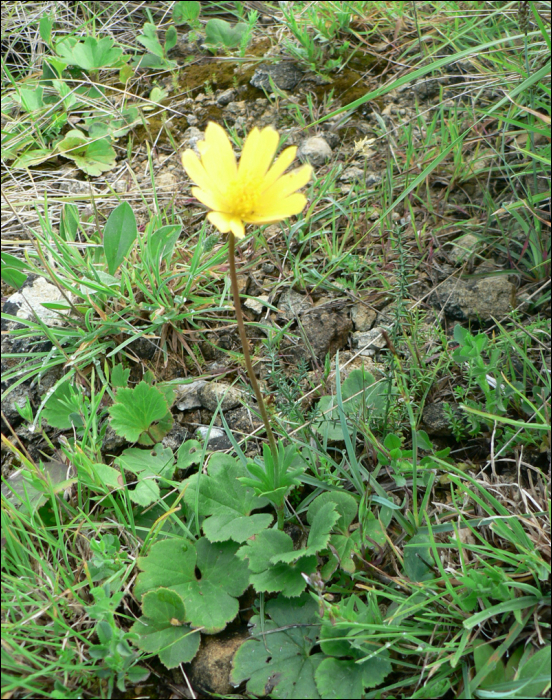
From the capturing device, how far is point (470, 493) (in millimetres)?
1570

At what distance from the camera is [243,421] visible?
6.81ft

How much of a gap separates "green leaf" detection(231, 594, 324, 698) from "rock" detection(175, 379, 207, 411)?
2.61 ft

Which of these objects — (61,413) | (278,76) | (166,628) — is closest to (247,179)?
(61,413)


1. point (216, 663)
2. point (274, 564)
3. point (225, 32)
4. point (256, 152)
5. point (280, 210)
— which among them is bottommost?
point (216, 663)

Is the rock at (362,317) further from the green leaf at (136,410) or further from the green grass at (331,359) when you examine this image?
the green leaf at (136,410)

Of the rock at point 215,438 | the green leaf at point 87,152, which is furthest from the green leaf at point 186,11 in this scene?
the rock at point 215,438

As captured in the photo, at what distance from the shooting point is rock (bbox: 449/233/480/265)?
228 centimetres

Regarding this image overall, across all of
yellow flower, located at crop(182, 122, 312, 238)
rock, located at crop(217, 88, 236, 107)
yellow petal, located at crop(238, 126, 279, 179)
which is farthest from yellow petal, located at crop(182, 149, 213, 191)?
rock, located at crop(217, 88, 236, 107)

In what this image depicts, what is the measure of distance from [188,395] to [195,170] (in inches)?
40.0

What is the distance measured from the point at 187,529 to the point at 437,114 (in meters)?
2.07

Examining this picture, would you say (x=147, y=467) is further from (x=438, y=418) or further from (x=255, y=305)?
(x=438, y=418)

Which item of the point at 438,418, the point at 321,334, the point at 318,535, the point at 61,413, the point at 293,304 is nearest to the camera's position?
the point at 318,535

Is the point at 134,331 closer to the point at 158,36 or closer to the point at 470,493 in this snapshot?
the point at 470,493

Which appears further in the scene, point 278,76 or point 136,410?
point 278,76
